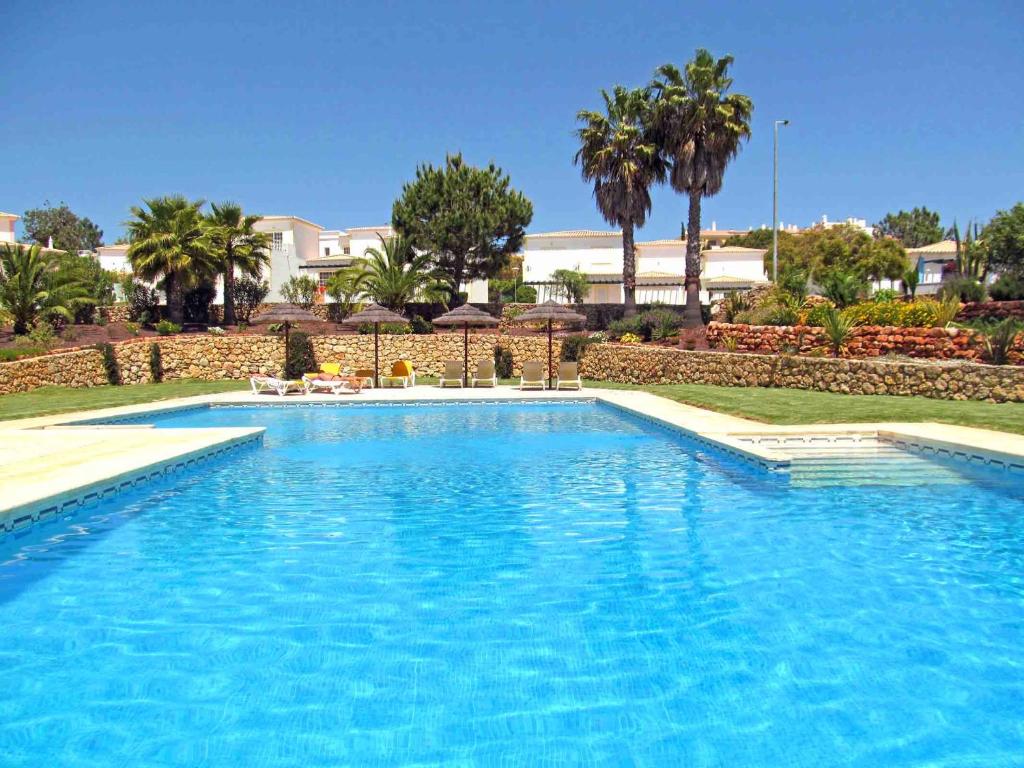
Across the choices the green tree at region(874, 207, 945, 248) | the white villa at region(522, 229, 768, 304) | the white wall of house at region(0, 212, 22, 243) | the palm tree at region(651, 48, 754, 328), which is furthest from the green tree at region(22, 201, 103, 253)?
the green tree at region(874, 207, 945, 248)

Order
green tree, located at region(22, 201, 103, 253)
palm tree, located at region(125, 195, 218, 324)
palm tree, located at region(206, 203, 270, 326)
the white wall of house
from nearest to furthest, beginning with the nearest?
palm tree, located at region(125, 195, 218, 324) → palm tree, located at region(206, 203, 270, 326) → the white wall of house → green tree, located at region(22, 201, 103, 253)

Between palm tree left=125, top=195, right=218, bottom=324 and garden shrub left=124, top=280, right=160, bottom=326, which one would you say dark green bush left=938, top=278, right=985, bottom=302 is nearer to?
palm tree left=125, top=195, right=218, bottom=324

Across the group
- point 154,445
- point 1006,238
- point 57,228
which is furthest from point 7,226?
point 1006,238

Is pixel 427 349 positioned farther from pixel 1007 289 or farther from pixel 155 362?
pixel 1007 289

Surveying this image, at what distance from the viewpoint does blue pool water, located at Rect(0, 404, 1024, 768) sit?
344 cm

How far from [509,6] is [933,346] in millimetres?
15613

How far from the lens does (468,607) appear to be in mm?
5055

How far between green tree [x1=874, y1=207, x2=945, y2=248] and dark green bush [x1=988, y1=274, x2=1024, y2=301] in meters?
73.3

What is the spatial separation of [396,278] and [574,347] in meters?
8.81

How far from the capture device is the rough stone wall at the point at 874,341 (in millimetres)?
16406

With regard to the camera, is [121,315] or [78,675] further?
[121,315]

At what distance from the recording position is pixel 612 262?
5347 centimetres

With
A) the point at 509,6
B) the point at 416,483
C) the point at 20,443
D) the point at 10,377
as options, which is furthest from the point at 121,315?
the point at 416,483

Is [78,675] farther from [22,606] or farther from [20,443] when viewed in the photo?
[20,443]
